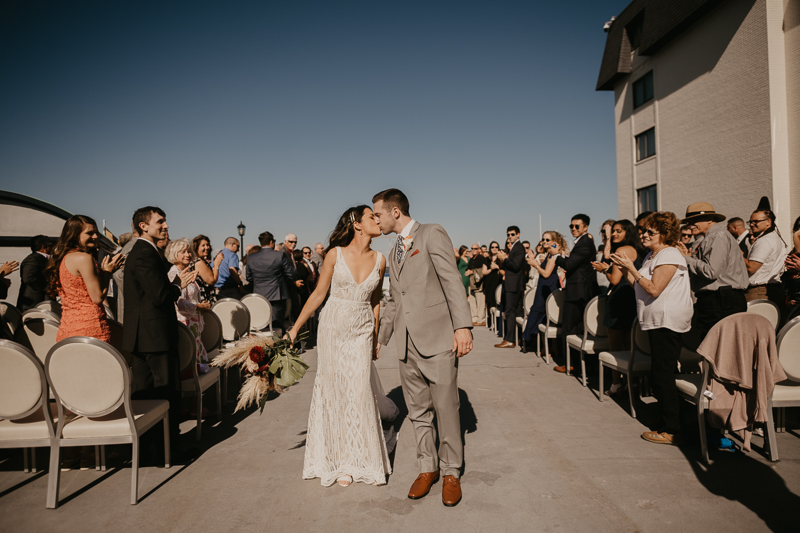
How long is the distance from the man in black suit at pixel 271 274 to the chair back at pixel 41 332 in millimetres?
3851

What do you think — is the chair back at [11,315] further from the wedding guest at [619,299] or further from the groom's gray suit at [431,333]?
the wedding guest at [619,299]

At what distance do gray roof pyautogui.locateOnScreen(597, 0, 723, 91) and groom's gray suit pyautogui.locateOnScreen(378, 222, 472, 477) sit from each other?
16164 mm

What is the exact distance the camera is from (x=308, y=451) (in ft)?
11.2

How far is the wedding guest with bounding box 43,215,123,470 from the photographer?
3471mm

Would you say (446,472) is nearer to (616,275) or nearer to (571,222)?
(616,275)

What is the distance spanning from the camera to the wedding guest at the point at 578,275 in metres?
6.10

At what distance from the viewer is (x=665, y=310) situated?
149 inches

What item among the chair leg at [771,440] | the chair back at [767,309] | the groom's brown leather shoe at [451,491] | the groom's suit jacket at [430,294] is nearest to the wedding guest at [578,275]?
the chair back at [767,309]

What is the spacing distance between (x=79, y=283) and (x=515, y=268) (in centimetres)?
633

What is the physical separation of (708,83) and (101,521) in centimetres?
1825

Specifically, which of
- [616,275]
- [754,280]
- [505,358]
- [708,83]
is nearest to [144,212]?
[616,275]

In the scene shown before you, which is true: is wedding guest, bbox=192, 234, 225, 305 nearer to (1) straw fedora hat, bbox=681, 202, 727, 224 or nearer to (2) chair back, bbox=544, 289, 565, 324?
(2) chair back, bbox=544, 289, 565, 324

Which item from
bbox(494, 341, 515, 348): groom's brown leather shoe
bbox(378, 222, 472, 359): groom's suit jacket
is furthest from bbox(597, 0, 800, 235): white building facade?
Answer: bbox(378, 222, 472, 359): groom's suit jacket

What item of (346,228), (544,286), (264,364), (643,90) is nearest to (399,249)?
(346,228)
